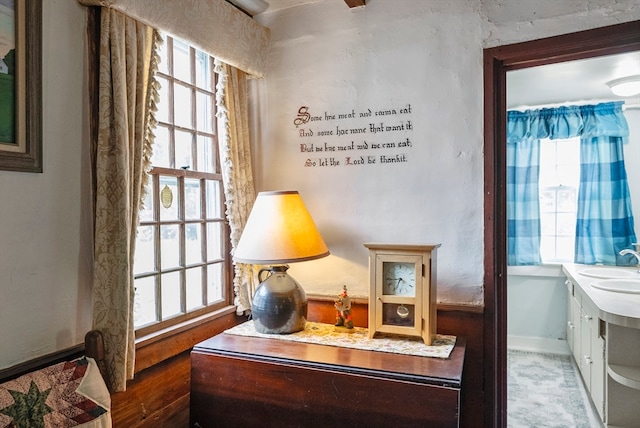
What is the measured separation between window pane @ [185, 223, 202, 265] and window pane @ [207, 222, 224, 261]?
71mm

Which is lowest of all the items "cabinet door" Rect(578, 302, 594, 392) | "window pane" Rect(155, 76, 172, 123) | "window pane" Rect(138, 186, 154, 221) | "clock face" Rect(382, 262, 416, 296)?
"cabinet door" Rect(578, 302, 594, 392)

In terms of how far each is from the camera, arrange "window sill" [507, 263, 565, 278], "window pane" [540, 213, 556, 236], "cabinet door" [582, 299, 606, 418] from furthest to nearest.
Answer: "window pane" [540, 213, 556, 236], "window sill" [507, 263, 565, 278], "cabinet door" [582, 299, 606, 418]

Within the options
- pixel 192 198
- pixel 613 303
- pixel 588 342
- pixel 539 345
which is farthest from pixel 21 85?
pixel 539 345

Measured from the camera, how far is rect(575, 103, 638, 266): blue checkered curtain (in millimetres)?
3578

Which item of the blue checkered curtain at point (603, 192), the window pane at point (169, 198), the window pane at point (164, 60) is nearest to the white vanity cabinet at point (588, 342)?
the blue checkered curtain at point (603, 192)

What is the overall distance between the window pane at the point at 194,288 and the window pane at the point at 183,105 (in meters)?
0.68

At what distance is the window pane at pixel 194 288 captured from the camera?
77.4 inches

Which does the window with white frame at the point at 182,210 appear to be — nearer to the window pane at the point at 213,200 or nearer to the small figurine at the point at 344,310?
the window pane at the point at 213,200

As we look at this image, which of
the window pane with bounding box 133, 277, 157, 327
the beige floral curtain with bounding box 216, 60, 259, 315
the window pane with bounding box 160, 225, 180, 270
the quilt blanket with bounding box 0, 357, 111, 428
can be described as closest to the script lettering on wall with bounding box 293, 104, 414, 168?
the beige floral curtain with bounding box 216, 60, 259, 315

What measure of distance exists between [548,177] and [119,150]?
12.4 feet

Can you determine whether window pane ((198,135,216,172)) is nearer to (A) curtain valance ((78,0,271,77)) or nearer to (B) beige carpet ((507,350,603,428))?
(A) curtain valance ((78,0,271,77))

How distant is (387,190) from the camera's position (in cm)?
206

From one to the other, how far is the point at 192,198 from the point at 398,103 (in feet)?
3.53

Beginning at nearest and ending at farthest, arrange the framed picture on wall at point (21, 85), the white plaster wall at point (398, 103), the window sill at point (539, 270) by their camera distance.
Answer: the framed picture on wall at point (21, 85)
the white plaster wall at point (398, 103)
the window sill at point (539, 270)
